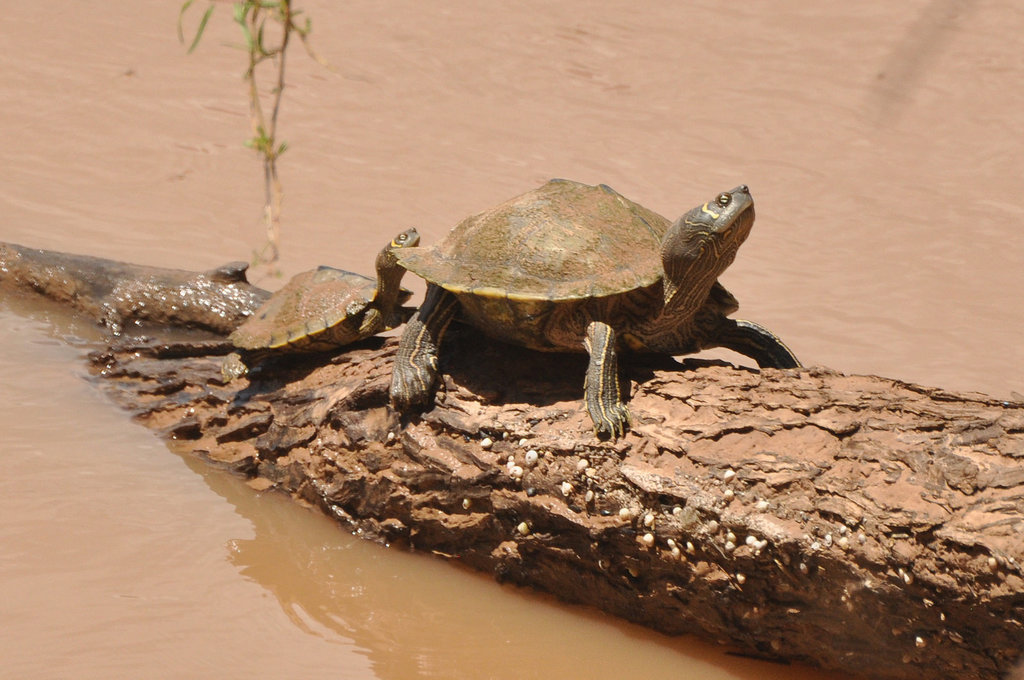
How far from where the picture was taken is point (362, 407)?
14.5ft

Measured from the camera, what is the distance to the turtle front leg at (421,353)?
13.6ft

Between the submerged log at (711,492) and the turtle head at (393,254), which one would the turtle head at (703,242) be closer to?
the submerged log at (711,492)

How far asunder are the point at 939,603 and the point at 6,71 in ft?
40.0

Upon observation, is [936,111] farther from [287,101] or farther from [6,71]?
[6,71]

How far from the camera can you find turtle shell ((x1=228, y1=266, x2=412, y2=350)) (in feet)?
15.6

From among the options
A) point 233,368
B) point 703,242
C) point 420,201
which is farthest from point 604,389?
point 420,201

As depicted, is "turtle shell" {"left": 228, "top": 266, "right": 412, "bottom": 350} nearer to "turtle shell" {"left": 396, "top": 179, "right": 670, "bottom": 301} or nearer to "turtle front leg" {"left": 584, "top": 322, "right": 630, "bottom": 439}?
"turtle shell" {"left": 396, "top": 179, "right": 670, "bottom": 301}

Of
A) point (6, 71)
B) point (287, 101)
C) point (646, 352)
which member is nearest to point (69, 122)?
point (6, 71)

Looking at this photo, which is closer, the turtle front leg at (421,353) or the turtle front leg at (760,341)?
the turtle front leg at (421,353)

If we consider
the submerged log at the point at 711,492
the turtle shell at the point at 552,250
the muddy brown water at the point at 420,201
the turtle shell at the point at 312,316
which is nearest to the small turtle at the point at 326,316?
the turtle shell at the point at 312,316

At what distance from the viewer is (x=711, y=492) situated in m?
3.48

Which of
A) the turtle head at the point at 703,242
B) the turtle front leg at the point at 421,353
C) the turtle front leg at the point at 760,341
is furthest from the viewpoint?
the turtle front leg at the point at 760,341

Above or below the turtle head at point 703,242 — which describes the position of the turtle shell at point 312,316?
below

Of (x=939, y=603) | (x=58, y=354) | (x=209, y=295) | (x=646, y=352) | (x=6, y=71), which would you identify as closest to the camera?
(x=939, y=603)
